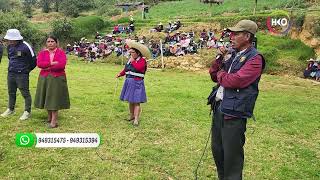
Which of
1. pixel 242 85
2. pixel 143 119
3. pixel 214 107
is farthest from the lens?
pixel 143 119

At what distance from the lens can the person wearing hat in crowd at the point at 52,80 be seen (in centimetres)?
657

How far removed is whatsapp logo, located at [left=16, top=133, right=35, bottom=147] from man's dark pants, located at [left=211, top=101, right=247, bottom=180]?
3138 millimetres

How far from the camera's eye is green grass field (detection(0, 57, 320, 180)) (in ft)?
17.4

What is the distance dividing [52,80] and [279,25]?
719 inches

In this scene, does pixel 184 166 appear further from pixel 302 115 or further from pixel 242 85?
pixel 302 115

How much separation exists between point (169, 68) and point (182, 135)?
1327 cm

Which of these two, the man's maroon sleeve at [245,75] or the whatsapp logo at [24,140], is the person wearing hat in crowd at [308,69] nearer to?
the whatsapp logo at [24,140]

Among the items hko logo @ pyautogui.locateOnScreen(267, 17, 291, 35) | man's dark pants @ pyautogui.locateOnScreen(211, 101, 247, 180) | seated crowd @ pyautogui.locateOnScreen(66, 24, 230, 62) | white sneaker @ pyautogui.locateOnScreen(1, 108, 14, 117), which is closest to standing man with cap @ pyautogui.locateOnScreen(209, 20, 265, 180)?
man's dark pants @ pyautogui.locateOnScreen(211, 101, 247, 180)

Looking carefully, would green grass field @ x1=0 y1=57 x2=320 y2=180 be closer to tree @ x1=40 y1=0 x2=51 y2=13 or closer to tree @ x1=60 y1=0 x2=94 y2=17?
tree @ x1=60 y1=0 x2=94 y2=17

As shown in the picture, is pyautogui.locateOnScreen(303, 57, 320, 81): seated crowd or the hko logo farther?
the hko logo

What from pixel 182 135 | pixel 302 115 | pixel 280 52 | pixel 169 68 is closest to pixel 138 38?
pixel 169 68

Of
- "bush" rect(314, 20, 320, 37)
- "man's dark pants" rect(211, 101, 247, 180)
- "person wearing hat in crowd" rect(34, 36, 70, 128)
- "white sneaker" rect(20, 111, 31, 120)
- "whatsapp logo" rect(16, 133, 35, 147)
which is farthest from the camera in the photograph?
"bush" rect(314, 20, 320, 37)

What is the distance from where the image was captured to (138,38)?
2583 cm

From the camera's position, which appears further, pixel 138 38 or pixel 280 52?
pixel 138 38
